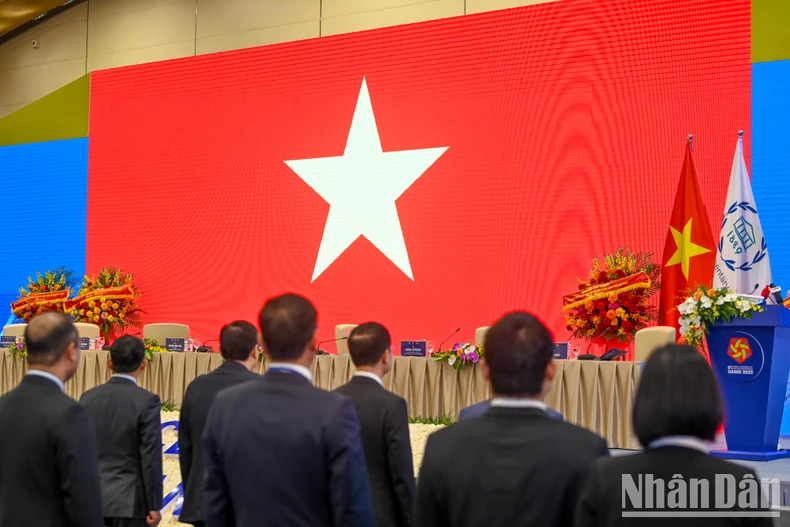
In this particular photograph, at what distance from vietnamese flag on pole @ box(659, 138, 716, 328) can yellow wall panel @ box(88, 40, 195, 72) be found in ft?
21.7

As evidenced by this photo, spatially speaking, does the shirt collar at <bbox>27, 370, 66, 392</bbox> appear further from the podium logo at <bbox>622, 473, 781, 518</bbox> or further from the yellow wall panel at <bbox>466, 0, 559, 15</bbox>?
the yellow wall panel at <bbox>466, 0, 559, 15</bbox>

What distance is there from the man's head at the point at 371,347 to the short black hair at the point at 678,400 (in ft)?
4.13

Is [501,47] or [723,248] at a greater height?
[501,47]

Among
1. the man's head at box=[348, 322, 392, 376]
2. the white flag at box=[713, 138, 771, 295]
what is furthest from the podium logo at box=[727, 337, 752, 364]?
the man's head at box=[348, 322, 392, 376]

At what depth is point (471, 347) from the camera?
19.4 ft

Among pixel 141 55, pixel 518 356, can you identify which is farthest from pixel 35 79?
pixel 518 356

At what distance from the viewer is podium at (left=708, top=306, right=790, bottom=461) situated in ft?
15.0

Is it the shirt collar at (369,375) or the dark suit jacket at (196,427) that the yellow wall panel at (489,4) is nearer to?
the dark suit jacket at (196,427)

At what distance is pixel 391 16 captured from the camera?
9570 millimetres

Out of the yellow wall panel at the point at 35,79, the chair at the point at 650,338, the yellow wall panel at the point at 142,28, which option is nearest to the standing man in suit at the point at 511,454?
the chair at the point at 650,338

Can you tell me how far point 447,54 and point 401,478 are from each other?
663cm

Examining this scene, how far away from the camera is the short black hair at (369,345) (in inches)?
102

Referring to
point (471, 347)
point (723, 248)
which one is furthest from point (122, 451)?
point (723, 248)

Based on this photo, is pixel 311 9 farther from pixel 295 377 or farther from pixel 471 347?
pixel 295 377
